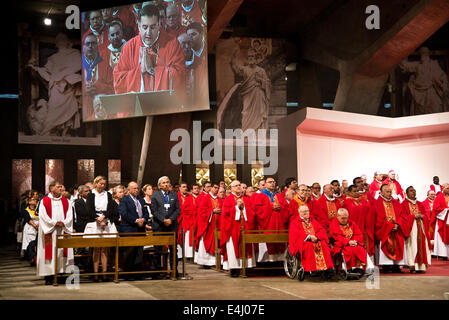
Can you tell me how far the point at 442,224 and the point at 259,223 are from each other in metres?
4.83

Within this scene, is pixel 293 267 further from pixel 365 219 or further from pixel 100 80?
pixel 100 80

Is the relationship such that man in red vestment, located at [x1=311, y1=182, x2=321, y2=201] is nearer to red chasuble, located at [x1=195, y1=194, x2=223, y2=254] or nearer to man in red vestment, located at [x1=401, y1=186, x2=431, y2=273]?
man in red vestment, located at [x1=401, y1=186, x2=431, y2=273]

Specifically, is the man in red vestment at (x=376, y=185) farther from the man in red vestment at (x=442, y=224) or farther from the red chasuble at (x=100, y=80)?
the red chasuble at (x=100, y=80)

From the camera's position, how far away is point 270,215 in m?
10.2

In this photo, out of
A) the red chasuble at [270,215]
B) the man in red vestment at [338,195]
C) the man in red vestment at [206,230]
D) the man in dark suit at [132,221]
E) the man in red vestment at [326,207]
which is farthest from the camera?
the man in red vestment at [206,230]

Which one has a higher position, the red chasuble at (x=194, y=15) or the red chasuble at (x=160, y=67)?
the red chasuble at (x=194, y=15)

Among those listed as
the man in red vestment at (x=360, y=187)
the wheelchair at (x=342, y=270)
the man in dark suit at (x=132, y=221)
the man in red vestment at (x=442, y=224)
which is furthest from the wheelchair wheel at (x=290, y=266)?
the man in red vestment at (x=442, y=224)

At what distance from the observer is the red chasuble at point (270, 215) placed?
1011cm

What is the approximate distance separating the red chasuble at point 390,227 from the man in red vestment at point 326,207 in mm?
777

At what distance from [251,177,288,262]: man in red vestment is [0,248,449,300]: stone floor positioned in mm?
592

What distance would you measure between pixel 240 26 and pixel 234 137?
4.61 meters

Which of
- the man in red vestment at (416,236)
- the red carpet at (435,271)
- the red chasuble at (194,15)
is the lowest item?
the red carpet at (435,271)

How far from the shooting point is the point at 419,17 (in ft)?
49.7
